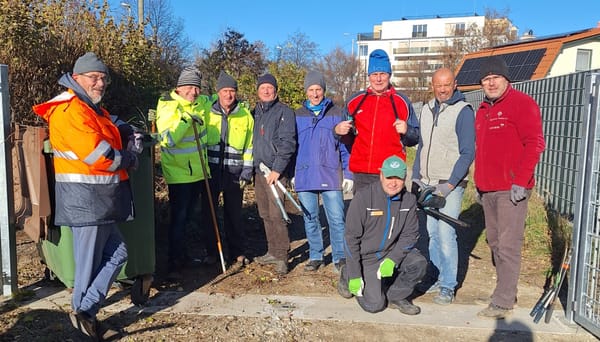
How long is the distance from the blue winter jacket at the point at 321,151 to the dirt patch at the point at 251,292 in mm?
955

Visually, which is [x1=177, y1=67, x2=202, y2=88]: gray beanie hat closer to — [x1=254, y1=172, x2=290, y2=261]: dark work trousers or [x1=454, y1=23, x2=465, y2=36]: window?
[x1=254, y1=172, x2=290, y2=261]: dark work trousers

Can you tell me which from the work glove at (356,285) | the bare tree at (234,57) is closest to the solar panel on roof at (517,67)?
the bare tree at (234,57)

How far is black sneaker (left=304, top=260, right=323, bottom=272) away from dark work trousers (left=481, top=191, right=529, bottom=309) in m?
1.79

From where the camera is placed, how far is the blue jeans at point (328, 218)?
4957mm

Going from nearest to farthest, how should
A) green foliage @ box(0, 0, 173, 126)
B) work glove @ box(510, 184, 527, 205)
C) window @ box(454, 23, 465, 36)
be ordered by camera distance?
work glove @ box(510, 184, 527, 205)
green foliage @ box(0, 0, 173, 126)
window @ box(454, 23, 465, 36)

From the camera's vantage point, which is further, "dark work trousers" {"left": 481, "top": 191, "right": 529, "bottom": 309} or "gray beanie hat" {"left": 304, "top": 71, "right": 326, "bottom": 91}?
"gray beanie hat" {"left": 304, "top": 71, "right": 326, "bottom": 91}

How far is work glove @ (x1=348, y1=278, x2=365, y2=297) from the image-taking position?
4047mm

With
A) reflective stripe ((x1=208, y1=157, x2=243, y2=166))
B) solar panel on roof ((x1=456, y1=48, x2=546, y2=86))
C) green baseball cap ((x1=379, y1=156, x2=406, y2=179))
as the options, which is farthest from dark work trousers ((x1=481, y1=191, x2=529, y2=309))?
solar panel on roof ((x1=456, y1=48, x2=546, y2=86))

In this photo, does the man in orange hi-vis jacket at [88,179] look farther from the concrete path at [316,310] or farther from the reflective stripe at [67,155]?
the concrete path at [316,310]

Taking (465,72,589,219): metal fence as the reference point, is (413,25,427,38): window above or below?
above

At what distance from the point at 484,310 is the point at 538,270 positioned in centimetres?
157

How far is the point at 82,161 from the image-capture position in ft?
10.5

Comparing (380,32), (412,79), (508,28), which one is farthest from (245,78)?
(380,32)

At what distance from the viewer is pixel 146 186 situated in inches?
164
